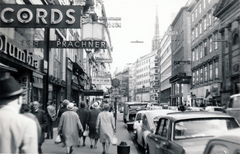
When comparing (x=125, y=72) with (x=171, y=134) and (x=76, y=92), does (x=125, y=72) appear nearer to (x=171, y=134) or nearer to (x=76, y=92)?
(x=76, y=92)

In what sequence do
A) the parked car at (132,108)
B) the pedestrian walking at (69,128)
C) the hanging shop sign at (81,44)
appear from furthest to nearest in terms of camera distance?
the parked car at (132,108) → the hanging shop sign at (81,44) → the pedestrian walking at (69,128)

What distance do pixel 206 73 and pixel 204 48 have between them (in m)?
3.22

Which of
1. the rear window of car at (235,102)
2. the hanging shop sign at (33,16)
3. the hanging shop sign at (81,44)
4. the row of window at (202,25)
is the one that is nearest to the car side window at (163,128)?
the hanging shop sign at (33,16)

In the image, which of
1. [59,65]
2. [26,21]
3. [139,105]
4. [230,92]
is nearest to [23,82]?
[26,21]

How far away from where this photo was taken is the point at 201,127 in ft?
21.9

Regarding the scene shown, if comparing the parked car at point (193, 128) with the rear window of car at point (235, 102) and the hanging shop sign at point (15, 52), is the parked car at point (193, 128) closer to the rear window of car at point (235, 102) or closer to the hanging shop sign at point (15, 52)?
the hanging shop sign at point (15, 52)

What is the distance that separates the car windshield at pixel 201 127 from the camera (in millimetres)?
6578

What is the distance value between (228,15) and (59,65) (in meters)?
19.9

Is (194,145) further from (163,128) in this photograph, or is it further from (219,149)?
(219,149)

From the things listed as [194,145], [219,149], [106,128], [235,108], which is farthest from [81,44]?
[219,149]

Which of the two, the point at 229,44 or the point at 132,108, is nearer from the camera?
the point at 132,108

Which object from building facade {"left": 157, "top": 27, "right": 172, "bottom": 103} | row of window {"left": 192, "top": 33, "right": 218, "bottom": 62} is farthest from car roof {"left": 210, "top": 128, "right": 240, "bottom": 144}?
building facade {"left": 157, "top": 27, "right": 172, "bottom": 103}

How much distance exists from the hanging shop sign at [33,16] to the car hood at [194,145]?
6.07 meters

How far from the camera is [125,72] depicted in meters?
187
